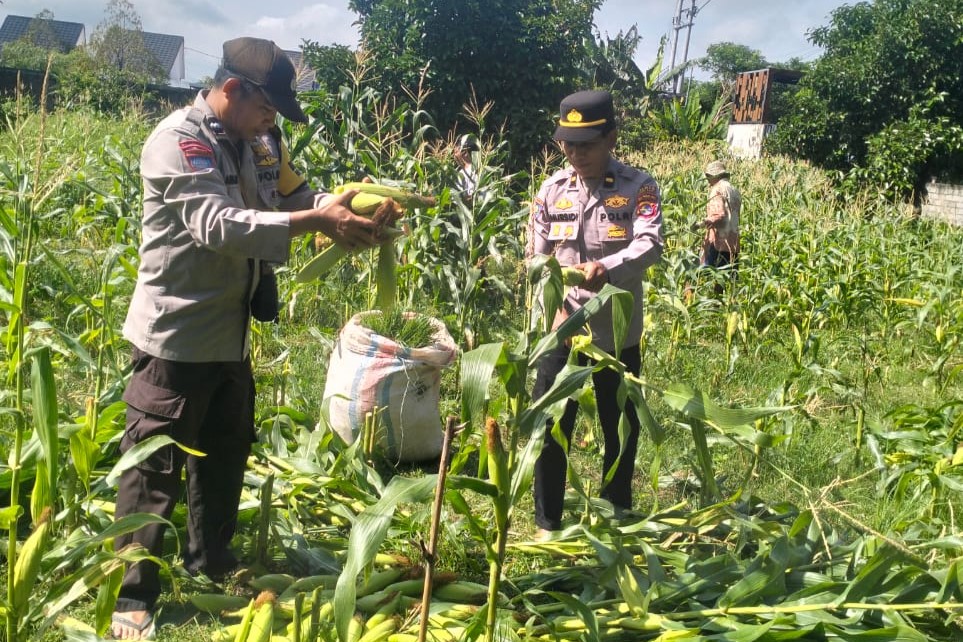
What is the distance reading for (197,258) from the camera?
2598 millimetres

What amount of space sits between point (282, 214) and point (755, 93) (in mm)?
29090

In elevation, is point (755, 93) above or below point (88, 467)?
above

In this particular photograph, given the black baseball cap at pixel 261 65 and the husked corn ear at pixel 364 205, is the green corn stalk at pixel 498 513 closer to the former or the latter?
the husked corn ear at pixel 364 205

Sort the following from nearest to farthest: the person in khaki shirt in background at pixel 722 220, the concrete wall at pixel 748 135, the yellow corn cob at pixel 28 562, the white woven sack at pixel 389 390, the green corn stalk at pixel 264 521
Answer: the yellow corn cob at pixel 28 562
the green corn stalk at pixel 264 521
the white woven sack at pixel 389 390
the person in khaki shirt in background at pixel 722 220
the concrete wall at pixel 748 135

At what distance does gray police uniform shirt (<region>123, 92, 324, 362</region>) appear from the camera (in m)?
2.42

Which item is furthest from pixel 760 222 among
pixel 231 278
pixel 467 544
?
pixel 231 278

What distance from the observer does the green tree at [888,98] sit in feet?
54.2

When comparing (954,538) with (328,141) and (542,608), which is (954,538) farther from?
(328,141)

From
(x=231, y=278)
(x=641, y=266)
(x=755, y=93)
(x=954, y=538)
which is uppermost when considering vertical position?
(x=755, y=93)

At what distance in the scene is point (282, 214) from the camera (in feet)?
8.07

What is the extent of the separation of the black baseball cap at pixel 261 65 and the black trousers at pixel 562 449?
4.62 feet

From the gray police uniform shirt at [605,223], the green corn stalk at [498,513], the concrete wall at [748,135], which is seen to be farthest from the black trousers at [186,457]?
the concrete wall at [748,135]

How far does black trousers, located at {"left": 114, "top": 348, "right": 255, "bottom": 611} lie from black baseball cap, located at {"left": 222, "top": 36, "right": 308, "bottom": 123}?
94 cm

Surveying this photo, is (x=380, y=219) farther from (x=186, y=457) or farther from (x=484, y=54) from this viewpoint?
(x=484, y=54)
